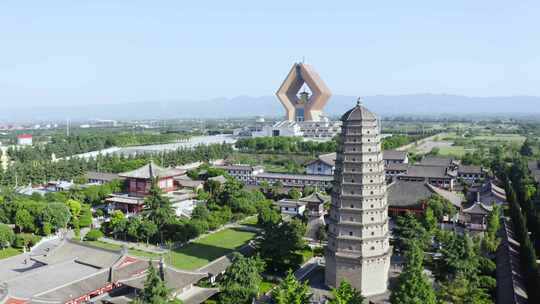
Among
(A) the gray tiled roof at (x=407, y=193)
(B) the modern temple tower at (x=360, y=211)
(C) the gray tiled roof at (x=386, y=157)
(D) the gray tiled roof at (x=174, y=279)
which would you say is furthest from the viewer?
(C) the gray tiled roof at (x=386, y=157)

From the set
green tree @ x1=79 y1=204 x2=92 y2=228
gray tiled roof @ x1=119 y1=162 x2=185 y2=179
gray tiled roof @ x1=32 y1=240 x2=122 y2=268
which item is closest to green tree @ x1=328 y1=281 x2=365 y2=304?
gray tiled roof @ x1=32 y1=240 x2=122 y2=268

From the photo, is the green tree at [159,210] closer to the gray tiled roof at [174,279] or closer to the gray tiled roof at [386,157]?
the gray tiled roof at [174,279]

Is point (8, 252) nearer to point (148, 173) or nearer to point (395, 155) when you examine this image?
point (148, 173)

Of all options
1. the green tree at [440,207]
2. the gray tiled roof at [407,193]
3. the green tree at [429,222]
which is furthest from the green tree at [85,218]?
the green tree at [440,207]

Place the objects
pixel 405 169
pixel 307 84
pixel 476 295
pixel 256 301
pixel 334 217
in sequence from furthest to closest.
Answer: pixel 307 84, pixel 405 169, pixel 334 217, pixel 256 301, pixel 476 295

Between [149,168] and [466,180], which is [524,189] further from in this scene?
[149,168]

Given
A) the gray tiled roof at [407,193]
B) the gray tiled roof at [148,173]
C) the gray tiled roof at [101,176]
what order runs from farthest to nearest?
the gray tiled roof at [101,176] < the gray tiled roof at [148,173] < the gray tiled roof at [407,193]

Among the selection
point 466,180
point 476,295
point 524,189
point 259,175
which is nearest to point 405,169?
point 466,180
